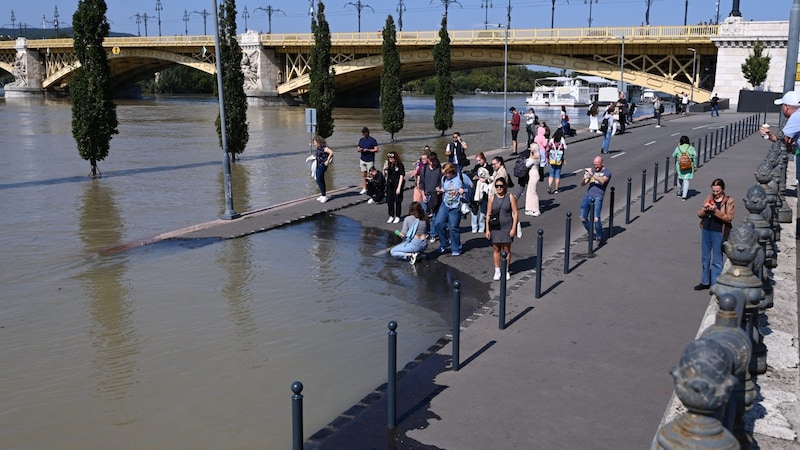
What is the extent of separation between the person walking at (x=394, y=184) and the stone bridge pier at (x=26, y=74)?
319ft

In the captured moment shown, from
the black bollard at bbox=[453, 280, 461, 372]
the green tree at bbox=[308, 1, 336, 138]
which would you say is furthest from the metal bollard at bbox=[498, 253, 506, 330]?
the green tree at bbox=[308, 1, 336, 138]

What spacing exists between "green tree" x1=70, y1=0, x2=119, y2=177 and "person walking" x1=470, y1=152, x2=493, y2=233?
15668 mm

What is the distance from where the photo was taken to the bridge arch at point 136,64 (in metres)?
84.2

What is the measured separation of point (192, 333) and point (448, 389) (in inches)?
149

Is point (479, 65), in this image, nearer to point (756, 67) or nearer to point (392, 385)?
point (756, 67)

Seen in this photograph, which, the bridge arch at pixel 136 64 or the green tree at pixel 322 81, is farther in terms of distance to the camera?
the bridge arch at pixel 136 64

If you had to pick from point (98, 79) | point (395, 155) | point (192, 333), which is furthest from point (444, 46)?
point (192, 333)

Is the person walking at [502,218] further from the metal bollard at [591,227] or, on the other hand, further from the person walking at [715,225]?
the person walking at [715,225]

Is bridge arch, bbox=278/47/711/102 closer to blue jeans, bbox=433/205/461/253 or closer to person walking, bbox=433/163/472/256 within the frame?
person walking, bbox=433/163/472/256

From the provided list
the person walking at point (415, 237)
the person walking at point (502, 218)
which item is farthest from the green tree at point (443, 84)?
the person walking at point (502, 218)

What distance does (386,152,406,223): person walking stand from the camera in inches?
618

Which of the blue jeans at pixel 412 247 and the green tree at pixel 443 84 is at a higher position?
the green tree at pixel 443 84

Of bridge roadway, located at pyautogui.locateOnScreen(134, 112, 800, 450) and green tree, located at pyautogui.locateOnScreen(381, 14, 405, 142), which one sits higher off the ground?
green tree, located at pyautogui.locateOnScreen(381, 14, 405, 142)

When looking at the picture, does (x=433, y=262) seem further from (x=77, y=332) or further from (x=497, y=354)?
(x=77, y=332)
